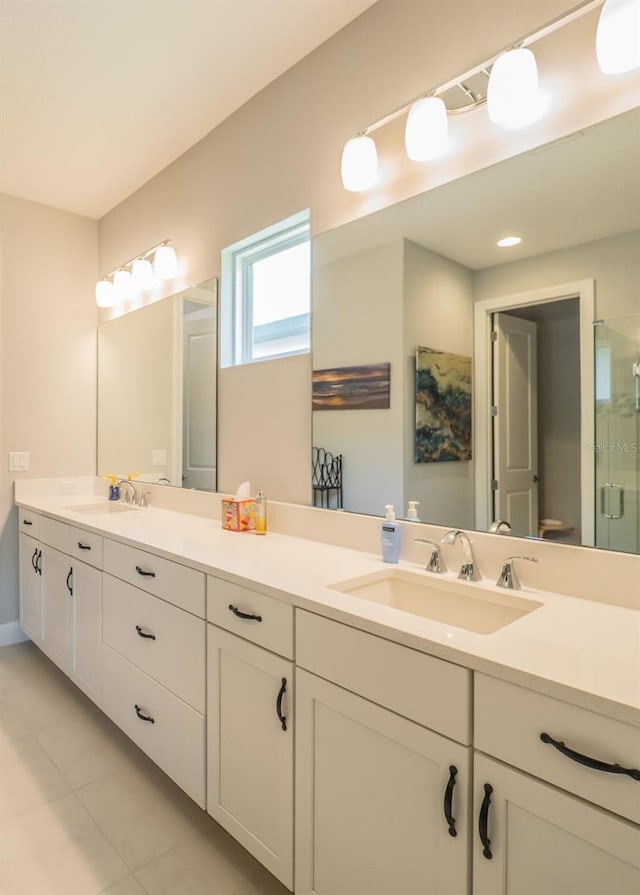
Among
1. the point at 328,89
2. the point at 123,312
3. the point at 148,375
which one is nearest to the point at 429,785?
the point at 328,89

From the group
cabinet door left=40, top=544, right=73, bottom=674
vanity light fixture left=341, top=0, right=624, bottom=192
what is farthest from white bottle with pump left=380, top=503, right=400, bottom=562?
cabinet door left=40, top=544, right=73, bottom=674

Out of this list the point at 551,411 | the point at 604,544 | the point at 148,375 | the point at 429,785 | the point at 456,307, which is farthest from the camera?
the point at 148,375

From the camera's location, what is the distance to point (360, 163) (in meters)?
1.62

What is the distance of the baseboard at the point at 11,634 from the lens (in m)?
2.95

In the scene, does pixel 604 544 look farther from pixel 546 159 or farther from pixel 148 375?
pixel 148 375

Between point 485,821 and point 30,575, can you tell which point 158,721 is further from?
point 30,575

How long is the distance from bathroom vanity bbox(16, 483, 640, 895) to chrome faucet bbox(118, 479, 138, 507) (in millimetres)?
993

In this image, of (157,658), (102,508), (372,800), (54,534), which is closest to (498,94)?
(372,800)

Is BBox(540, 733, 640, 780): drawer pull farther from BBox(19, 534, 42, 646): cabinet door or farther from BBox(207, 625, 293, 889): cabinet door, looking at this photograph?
BBox(19, 534, 42, 646): cabinet door

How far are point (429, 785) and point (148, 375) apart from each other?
8.29ft

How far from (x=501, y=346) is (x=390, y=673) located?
0.90 meters

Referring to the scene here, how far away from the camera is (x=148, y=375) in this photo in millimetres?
2900

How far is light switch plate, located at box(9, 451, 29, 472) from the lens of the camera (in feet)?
9.69

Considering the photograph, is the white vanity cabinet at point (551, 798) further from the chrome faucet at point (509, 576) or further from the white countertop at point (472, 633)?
the chrome faucet at point (509, 576)
